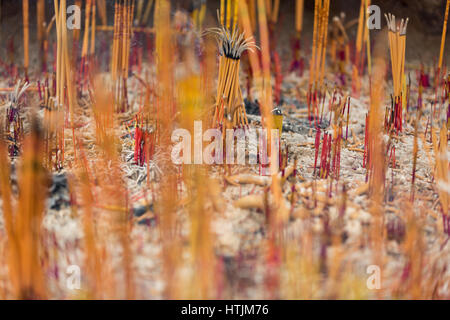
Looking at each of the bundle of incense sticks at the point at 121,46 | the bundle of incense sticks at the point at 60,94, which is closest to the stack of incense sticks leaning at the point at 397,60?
the bundle of incense sticks at the point at 121,46

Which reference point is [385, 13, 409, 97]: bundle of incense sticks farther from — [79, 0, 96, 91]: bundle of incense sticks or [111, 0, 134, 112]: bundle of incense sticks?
[79, 0, 96, 91]: bundle of incense sticks

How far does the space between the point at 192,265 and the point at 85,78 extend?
1033mm

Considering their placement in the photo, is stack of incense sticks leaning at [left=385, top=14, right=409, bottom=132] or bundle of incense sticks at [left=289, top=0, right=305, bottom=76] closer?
stack of incense sticks leaning at [left=385, top=14, right=409, bottom=132]

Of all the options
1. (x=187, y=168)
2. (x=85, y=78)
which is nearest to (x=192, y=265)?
(x=187, y=168)

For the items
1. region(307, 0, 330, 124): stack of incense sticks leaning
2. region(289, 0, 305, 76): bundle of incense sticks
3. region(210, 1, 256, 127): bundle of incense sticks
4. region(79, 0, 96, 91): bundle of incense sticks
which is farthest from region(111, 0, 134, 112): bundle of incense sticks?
region(289, 0, 305, 76): bundle of incense sticks

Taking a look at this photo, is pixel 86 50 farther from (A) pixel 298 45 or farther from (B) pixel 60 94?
(A) pixel 298 45

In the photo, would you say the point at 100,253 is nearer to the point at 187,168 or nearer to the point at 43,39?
the point at 187,168

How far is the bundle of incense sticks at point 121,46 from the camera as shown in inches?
56.3

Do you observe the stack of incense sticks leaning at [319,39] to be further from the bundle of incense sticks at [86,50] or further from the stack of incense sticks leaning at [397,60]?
the bundle of incense sticks at [86,50]

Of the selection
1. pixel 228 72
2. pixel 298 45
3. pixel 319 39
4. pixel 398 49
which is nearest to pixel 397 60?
pixel 398 49

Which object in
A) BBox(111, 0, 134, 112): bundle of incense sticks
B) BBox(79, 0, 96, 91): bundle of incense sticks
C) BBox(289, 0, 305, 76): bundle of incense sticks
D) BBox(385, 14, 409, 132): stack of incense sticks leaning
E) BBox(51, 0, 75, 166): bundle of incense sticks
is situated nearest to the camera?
BBox(51, 0, 75, 166): bundle of incense sticks

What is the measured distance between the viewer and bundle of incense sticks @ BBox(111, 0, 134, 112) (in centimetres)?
143
